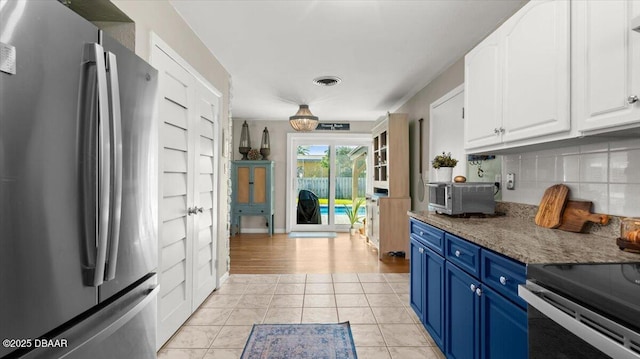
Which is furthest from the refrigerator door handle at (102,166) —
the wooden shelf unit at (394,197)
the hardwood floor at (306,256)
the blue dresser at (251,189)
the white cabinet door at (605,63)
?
the blue dresser at (251,189)

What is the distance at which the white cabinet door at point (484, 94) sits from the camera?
6.59 feet

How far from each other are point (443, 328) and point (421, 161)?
2.98 metres

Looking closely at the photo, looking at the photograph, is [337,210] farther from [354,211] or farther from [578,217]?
[578,217]

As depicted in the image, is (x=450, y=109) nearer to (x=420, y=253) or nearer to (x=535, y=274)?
(x=420, y=253)

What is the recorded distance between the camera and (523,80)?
5.80 feet

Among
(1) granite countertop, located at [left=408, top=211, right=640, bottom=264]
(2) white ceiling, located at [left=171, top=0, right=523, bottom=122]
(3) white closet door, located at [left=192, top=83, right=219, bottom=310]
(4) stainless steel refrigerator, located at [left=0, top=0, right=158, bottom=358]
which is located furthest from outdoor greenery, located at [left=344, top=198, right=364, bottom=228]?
(4) stainless steel refrigerator, located at [left=0, top=0, right=158, bottom=358]

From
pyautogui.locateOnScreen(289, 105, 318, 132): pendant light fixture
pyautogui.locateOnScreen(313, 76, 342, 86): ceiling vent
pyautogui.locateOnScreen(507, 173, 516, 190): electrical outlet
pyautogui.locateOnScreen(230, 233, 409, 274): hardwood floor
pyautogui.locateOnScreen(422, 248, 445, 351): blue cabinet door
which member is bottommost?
pyautogui.locateOnScreen(230, 233, 409, 274): hardwood floor

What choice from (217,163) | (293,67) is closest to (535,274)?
(217,163)

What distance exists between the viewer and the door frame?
675 cm

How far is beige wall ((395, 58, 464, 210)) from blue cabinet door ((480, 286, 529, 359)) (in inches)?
99.3

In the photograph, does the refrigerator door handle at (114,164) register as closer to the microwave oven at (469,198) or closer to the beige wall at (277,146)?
the microwave oven at (469,198)

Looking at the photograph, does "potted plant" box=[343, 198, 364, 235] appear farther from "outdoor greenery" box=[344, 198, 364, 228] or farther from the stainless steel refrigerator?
the stainless steel refrigerator

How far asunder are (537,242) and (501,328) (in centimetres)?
41

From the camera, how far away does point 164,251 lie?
6.97 feet
